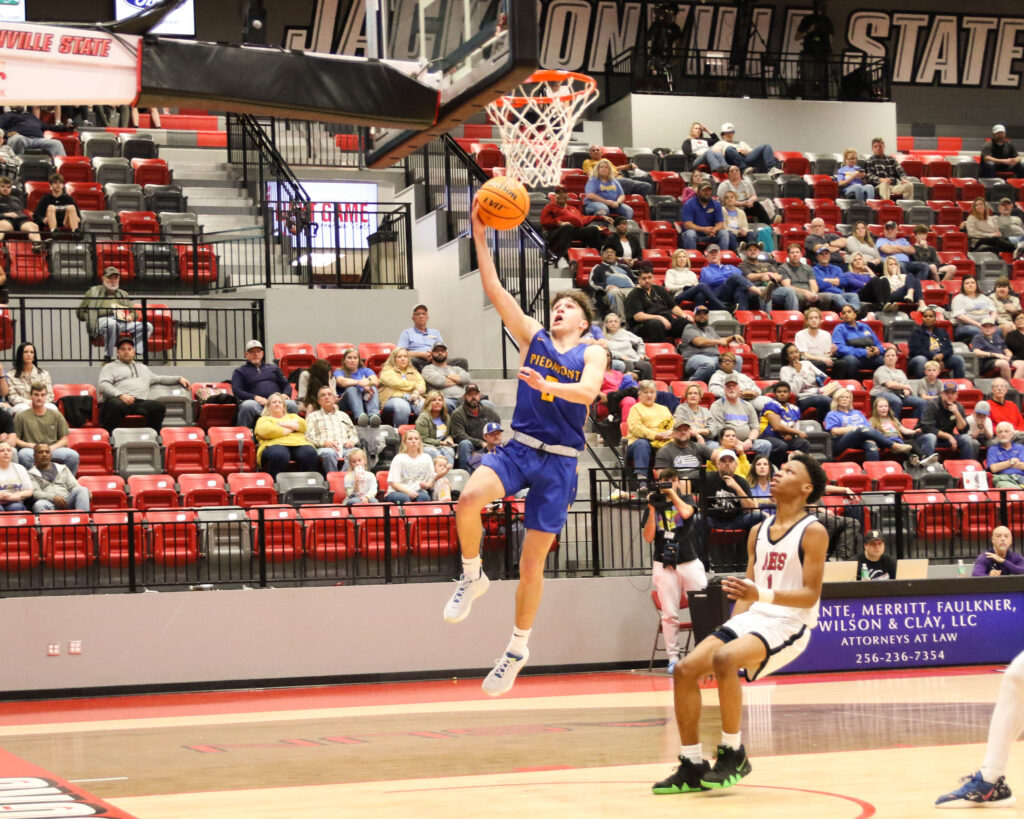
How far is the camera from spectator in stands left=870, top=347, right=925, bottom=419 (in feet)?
53.3

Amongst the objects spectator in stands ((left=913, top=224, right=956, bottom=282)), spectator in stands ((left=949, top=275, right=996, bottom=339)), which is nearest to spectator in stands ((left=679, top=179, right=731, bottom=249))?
spectator in stands ((left=913, top=224, right=956, bottom=282))

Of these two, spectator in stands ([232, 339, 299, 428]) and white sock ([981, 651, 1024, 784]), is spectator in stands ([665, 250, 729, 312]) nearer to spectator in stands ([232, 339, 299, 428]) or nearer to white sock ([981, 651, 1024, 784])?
spectator in stands ([232, 339, 299, 428])

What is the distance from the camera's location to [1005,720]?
631 cm

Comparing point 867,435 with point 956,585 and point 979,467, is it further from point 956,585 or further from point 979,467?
point 956,585

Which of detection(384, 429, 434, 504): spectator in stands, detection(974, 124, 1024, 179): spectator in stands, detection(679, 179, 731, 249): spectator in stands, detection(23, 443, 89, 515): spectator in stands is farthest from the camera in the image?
detection(974, 124, 1024, 179): spectator in stands

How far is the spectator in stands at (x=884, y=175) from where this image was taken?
75.3 feet

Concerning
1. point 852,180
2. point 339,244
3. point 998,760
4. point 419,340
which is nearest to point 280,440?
point 419,340

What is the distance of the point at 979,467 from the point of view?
1562 centimetres

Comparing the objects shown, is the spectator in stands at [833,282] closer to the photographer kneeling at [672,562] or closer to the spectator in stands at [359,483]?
the photographer kneeling at [672,562]

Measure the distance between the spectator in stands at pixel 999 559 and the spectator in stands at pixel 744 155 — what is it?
365 inches

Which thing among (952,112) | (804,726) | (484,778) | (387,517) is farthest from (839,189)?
(484,778)

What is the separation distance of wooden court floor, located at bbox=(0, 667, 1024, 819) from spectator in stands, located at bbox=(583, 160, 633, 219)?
8.01 metres

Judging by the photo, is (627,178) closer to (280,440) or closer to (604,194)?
(604,194)

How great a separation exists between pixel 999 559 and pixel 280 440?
710 centimetres
